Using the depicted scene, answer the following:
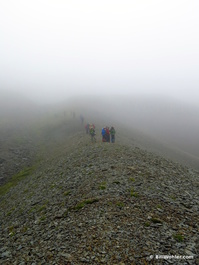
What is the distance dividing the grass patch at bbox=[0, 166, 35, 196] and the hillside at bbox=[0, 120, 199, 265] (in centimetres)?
194

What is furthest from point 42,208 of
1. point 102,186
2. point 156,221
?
point 156,221

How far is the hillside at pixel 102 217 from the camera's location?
9.70 metres

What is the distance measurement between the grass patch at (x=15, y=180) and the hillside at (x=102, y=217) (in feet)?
6.35

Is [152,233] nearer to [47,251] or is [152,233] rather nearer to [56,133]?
[47,251]

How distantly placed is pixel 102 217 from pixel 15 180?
20.3 metres

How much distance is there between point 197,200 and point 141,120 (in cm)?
10095

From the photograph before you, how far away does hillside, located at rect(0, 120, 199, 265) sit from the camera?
9.70 m

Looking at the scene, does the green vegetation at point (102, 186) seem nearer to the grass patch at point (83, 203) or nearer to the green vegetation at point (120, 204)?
the grass patch at point (83, 203)

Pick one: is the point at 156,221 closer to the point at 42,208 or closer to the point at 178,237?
the point at 178,237

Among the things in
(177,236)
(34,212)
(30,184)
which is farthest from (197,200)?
(30,184)

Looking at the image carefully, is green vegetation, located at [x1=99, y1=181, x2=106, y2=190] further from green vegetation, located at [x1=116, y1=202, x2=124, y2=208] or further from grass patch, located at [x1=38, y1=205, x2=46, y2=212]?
grass patch, located at [x1=38, y1=205, x2=46, y2=212]

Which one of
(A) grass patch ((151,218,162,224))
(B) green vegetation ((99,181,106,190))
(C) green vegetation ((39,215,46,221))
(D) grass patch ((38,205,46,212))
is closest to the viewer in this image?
(A) grass patch ((151,218,162,224))

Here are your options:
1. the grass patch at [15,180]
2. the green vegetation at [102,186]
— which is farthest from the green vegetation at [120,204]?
the grass patch at [15,180]

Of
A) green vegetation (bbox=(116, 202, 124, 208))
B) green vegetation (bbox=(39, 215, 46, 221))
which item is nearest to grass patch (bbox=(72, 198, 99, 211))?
green vegetation (bbox=(116, 202, 124, 208))
